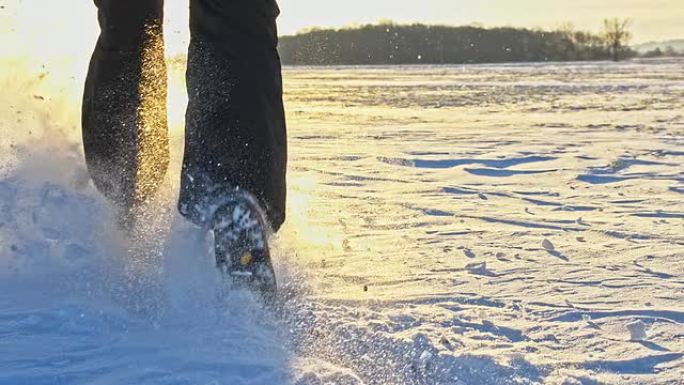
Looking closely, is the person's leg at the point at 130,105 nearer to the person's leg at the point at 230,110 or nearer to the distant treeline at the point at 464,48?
the person's leg at the point at 230,110

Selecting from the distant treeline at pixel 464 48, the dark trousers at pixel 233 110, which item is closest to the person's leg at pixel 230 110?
the dark trousers at pixel 233 110

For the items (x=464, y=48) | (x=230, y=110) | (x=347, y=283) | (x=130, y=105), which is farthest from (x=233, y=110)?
(x=464, y=48)

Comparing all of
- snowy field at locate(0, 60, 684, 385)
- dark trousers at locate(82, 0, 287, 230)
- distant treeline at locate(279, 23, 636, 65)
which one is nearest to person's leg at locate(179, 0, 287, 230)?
dark trousers at locate(82, 0, 287, 230)

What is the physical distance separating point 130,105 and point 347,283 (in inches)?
25.1

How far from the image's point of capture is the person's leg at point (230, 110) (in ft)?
5.13

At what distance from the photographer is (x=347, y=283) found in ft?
6.08

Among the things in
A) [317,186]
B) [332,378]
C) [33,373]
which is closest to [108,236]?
[33,373]

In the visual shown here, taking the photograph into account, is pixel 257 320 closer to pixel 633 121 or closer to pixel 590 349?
pixel 590 349

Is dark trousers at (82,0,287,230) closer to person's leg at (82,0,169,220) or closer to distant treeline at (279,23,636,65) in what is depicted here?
person's leg at (82,0,169,220)

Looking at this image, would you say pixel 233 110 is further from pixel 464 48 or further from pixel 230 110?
pixel 464 48

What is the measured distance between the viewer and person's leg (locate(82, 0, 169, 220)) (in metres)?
1.81

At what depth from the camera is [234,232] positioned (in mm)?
1531

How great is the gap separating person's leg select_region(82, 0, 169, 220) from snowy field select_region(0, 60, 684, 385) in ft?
0.26

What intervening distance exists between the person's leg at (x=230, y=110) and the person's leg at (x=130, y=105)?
243 millimetres
